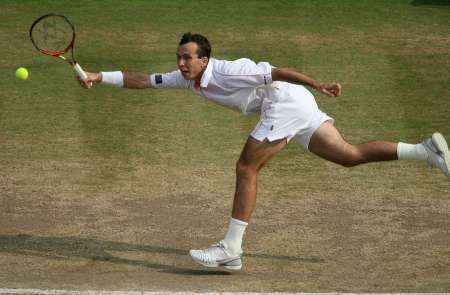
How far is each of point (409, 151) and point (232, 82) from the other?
5.98 ft

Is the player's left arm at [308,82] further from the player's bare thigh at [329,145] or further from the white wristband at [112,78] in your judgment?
the white wristband at [112,78]

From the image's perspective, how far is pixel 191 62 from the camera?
35.4ft

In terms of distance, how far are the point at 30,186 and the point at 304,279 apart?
4.12 m

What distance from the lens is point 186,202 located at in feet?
42.1

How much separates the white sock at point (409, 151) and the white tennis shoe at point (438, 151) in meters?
0.06

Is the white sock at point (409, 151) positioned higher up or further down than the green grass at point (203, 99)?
higher up

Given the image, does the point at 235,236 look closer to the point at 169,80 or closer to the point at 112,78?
the point at 169,80

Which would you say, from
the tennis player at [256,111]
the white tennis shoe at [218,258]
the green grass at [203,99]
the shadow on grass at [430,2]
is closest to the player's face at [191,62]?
the tennis player at [256,111]

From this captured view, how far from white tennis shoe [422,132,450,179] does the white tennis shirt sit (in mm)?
1676

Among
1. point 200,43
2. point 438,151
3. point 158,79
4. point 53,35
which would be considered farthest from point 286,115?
point 53,35

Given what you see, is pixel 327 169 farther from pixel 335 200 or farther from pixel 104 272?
pixel 104 272

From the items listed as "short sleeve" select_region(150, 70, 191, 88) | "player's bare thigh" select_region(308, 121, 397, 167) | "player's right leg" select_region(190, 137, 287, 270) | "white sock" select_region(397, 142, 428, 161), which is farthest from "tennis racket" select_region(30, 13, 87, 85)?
"white sock" select_region(397, 142, 428, 161)

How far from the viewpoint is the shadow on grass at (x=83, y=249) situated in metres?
10.9

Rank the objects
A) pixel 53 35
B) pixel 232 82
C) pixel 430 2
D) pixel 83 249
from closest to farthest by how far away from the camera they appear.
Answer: pixel 232 82, pixel 83 249, pixel 53 35, pixel 430 2
